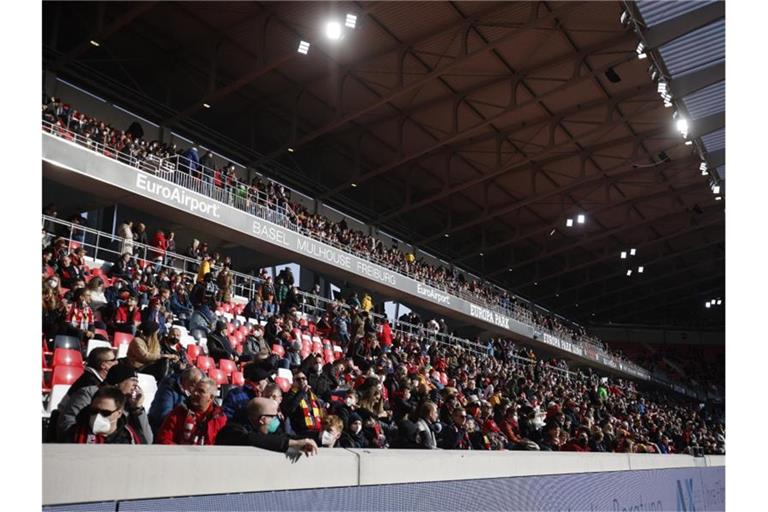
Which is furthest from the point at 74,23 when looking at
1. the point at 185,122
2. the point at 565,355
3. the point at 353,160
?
the point at 565,355

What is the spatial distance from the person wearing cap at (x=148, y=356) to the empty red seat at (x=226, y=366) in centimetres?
333

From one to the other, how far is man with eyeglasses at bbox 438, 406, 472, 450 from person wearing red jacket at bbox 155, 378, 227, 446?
2971 millimetres

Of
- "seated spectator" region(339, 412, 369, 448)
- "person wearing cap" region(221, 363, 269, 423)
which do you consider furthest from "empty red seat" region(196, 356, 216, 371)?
"seated spectator" region(339, 412, 369, 448)

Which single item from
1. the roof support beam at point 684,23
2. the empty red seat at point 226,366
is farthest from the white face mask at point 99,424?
the roof support beam at point 684,23

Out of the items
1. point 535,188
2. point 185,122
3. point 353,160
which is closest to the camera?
point 185,122

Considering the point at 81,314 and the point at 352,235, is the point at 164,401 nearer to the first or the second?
the point at 81,314

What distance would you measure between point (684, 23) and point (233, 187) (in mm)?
11503

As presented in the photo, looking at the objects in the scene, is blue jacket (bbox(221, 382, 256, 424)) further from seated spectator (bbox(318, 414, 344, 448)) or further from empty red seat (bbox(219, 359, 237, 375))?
empty red seat (bbox(219, 359, 237, 375))

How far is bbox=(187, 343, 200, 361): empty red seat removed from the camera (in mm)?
9369

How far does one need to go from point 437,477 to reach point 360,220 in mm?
24026

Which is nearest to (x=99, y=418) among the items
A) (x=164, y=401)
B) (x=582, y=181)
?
(x=164, y=401)

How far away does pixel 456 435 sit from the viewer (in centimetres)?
668
